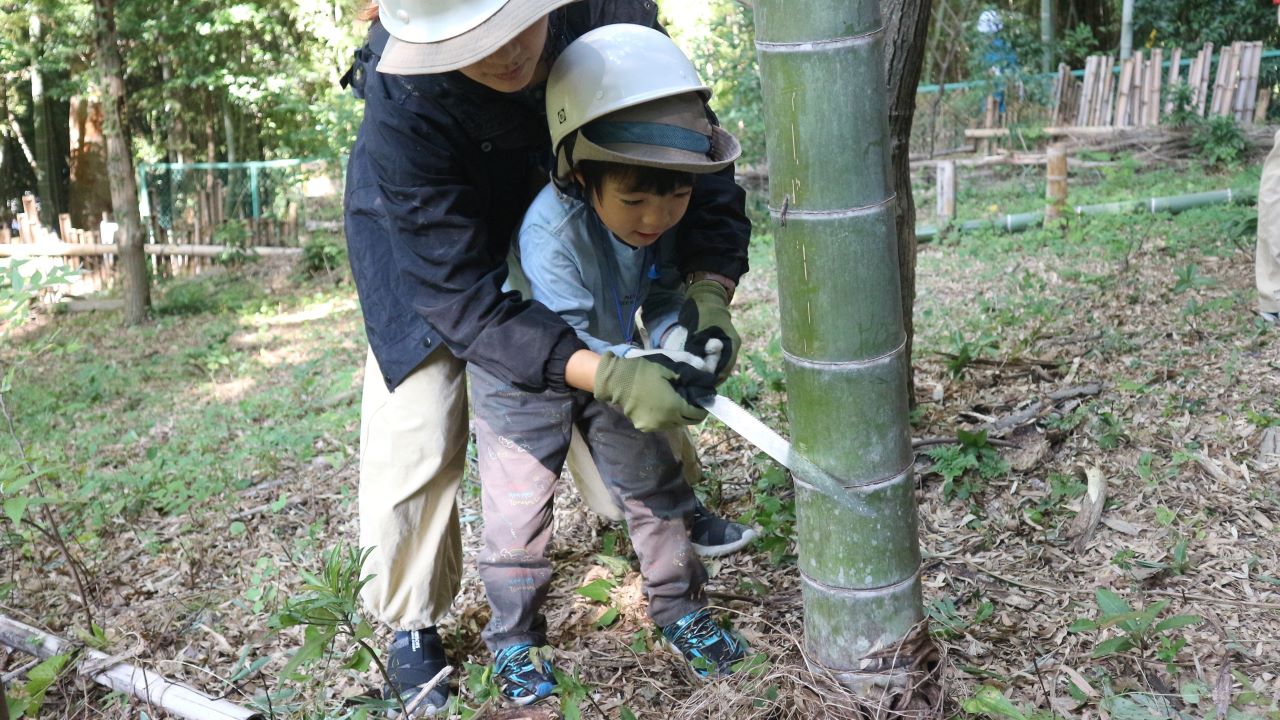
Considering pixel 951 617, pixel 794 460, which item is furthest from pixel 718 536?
pixel 794 460

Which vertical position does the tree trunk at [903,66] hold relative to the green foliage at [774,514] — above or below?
above

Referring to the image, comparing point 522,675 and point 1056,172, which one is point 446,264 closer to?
point 522,675

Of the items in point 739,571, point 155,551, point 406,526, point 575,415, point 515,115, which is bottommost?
point 155,551

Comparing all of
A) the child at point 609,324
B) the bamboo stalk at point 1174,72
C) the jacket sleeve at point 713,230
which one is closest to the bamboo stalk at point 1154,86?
the bamboo stalk at point 1174,72

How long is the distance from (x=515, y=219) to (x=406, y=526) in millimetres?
834

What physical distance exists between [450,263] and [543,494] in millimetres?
635

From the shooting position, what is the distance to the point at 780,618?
266 centimetres

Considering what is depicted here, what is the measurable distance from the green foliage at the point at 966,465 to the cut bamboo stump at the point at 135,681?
2.09m

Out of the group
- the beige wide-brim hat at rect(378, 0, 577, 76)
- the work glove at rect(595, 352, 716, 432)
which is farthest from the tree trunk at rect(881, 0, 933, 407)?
the beige wide-brim hat at rect(378, 0, 577, 76)

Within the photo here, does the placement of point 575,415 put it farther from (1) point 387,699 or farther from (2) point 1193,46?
(2) point 1193,46

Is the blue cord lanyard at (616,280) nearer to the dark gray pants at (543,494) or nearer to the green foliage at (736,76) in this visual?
the dark gray pants at (543,494)

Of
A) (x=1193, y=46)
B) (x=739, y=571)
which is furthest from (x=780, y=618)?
(x=1193, y=46)

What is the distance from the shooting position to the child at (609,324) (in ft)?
6.91

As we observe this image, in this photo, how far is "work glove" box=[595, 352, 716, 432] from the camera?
6.51 feet
